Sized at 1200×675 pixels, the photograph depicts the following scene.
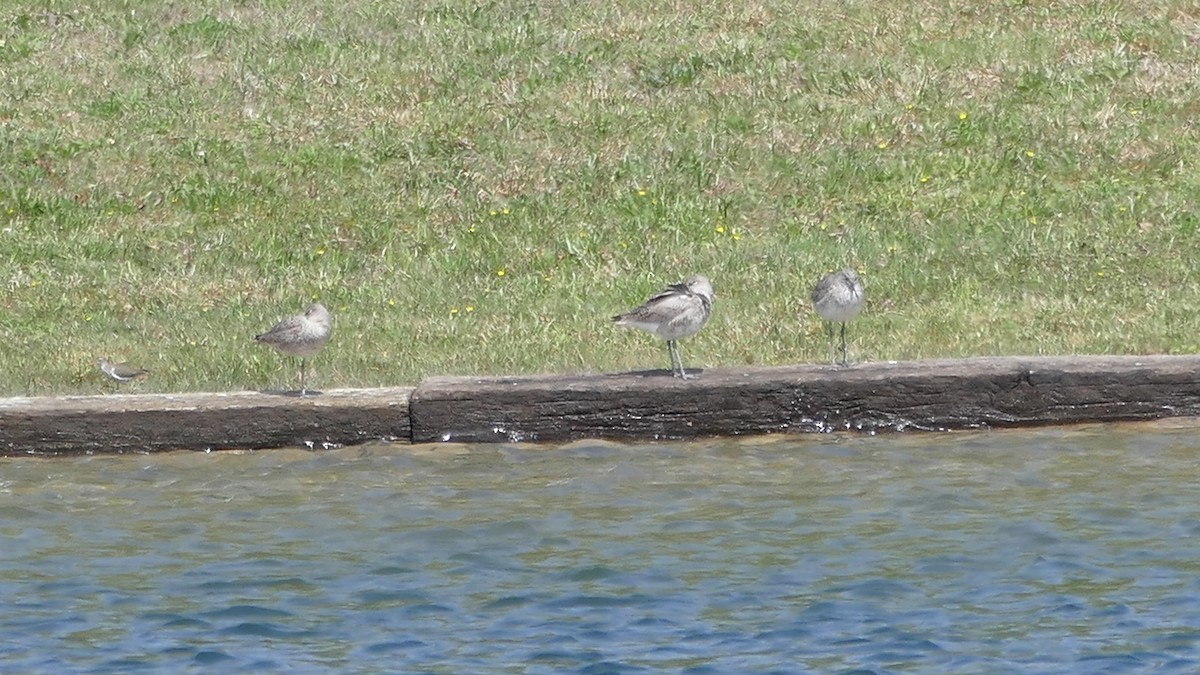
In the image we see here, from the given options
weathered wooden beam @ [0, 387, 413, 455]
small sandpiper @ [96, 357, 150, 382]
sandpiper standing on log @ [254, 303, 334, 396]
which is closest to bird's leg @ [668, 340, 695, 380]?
weathered wooden beam @ [0, 387, 413, 455]

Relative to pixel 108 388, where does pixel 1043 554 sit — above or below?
below

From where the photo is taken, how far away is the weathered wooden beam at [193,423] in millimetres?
12055

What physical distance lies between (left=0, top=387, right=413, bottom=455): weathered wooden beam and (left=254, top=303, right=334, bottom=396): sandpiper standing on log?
1.79 ft

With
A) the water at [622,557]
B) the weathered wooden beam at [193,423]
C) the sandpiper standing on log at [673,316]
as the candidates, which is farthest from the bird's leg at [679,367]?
the weathered wooden beam at [193,423]

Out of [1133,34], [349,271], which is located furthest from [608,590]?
[1133,34]

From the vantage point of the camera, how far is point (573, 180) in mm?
18484

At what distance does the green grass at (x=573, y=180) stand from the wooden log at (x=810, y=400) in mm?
1330

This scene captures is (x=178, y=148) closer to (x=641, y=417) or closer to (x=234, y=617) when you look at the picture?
(x=641, y=417)

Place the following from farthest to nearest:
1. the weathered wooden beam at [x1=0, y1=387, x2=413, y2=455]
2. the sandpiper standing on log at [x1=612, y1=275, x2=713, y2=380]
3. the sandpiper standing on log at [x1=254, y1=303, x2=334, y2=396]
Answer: the sandpiper standing on log at [x1=254, y1=303, x2=334, y2=396] < the sandpiper standing on log at [x1=612, y1=275, x2=713, y2=380] < the weathered wooden beam at [x1=0, y1=387, x2=413, y2=455]

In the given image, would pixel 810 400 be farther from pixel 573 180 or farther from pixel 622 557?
pixel 573 180

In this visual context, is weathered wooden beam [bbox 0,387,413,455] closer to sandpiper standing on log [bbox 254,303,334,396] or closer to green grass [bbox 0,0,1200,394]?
sandpiper standing on log [bbox 254,303,334,396]

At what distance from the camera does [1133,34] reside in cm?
2080

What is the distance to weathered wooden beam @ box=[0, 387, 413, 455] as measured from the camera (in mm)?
12055

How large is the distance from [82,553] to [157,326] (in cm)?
537
